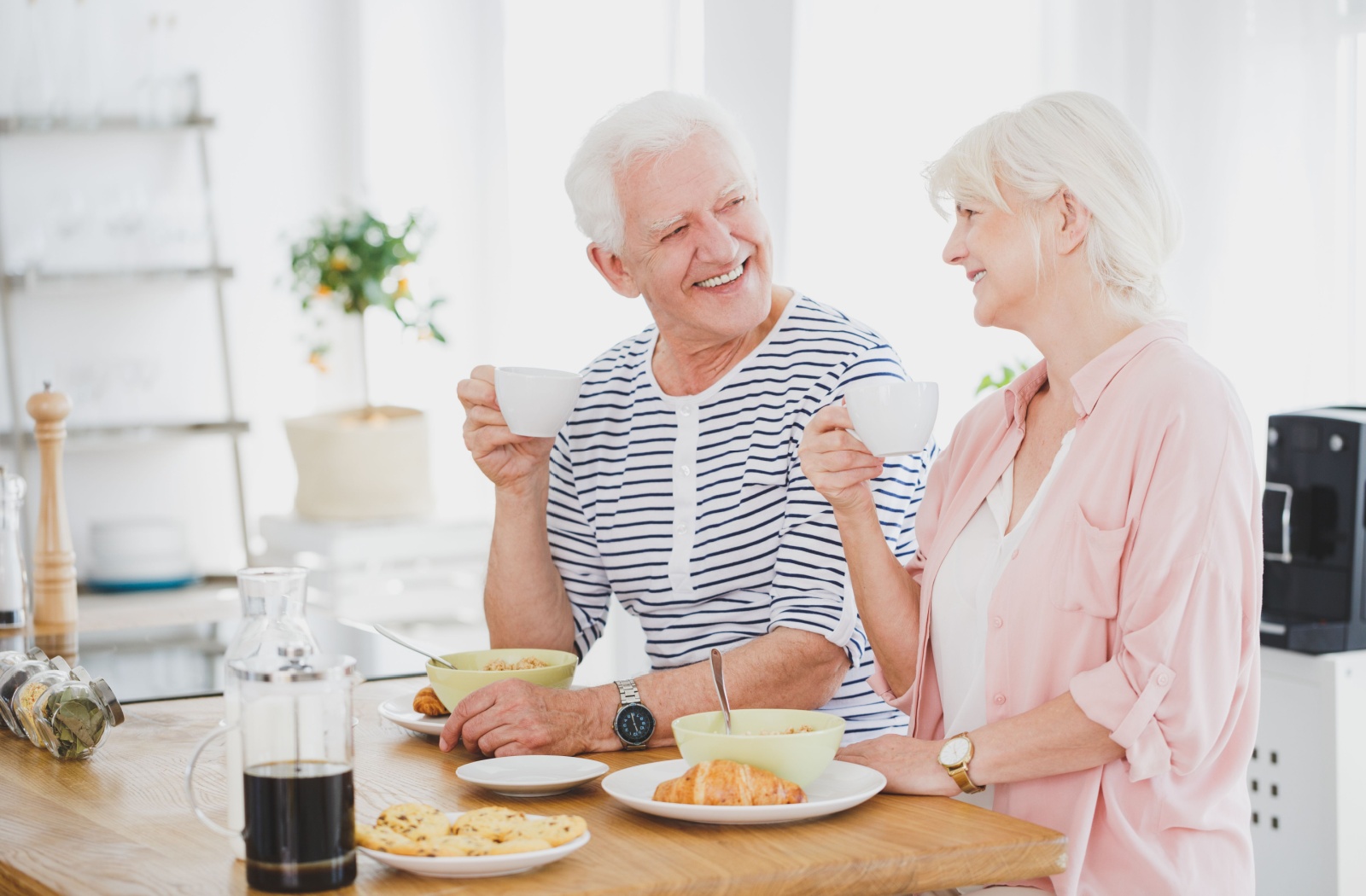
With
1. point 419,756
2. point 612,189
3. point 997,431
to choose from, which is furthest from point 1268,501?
point 419,756

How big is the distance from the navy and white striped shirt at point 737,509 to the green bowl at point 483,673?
0.95ft

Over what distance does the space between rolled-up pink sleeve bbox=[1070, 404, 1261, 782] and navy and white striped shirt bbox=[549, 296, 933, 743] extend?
1.49 ft

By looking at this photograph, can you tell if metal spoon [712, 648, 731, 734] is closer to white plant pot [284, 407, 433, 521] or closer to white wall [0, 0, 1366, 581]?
white wall [0, 0, 1366, 581]

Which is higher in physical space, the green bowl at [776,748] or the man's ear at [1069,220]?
the man's ear at [1069,220]

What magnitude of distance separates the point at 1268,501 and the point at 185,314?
3.51 meters

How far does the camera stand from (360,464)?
13.7 feet

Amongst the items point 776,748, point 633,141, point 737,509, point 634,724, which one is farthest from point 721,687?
point 633,141

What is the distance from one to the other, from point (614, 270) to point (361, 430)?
7.06 feet

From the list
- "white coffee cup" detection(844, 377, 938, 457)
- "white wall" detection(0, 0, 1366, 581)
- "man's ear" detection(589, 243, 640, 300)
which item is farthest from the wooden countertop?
"white wall" detection(0, 0, 1366, 581)

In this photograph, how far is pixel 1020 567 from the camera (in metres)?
1.61

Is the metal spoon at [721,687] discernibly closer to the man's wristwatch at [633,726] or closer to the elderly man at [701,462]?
the man's wristwatch at [633,726]

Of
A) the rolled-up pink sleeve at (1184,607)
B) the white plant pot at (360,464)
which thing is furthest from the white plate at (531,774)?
the white plant pot at (360,464)

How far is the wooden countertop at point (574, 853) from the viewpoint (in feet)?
3.73

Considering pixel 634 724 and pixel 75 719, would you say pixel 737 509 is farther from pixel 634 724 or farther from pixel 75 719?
pixel 75 719
